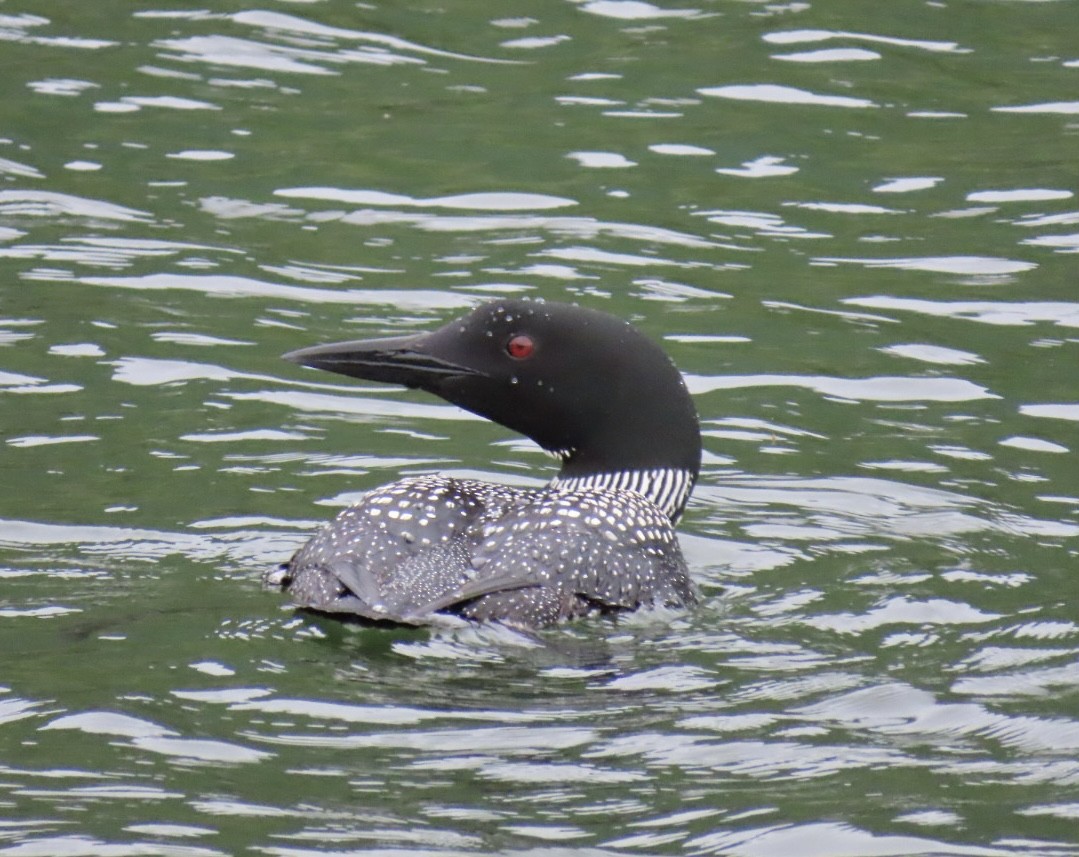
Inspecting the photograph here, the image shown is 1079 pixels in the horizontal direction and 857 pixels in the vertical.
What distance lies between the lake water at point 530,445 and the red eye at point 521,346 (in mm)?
743

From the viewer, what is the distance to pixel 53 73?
10.1 m

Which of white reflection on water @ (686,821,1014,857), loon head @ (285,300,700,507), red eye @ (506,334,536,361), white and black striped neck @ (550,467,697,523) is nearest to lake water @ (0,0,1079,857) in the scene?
white reflection on water @ (686,821,1014,857)

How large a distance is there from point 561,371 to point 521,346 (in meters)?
0.13

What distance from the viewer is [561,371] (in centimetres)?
581

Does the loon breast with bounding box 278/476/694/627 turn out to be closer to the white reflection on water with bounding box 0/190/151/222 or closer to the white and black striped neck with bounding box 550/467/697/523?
the white and black striped neck with bounding box 550/467/697/523

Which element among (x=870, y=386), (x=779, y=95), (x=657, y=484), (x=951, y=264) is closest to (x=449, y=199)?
(x=779, y=95)

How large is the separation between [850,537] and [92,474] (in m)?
2.20

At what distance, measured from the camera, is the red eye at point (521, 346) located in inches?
229

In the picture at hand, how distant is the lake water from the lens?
4.10 meters

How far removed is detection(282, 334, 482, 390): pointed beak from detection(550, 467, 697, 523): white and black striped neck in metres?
0.45

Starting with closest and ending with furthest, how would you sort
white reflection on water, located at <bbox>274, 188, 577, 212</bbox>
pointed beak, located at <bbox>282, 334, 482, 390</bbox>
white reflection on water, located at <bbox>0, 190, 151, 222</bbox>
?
pointed beak, located at <bbox>282, 334, 482, 390</bbox> < white reflection on water, located at <bbox>0, 190, 151, 222</bbox> < white reflection on water, located at <bbox>274, 188, 577, 212</bbox>

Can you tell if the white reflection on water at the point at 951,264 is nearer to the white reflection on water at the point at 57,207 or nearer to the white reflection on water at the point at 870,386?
the white reflection on water at the point at 870,386

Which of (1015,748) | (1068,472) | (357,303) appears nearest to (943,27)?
(357,303)

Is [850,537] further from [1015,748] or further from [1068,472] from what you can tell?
[1015,748]
